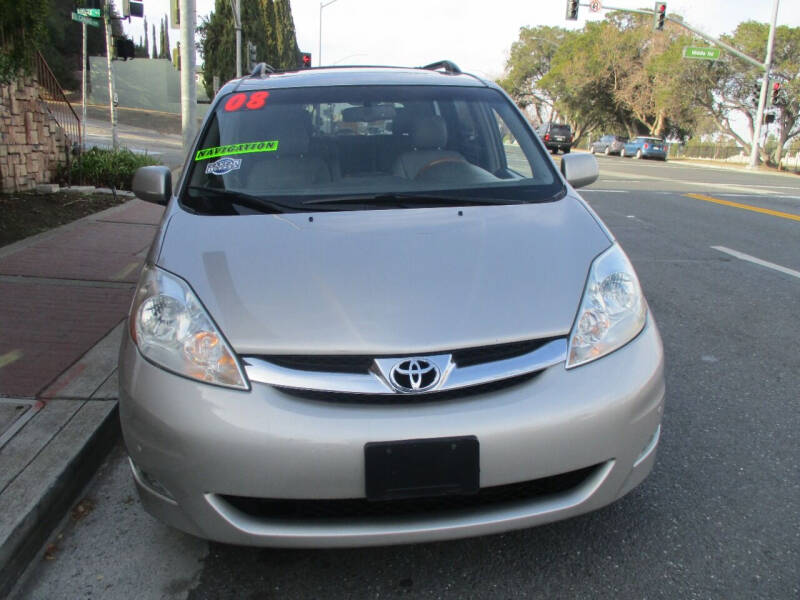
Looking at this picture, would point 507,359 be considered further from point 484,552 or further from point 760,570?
point 760,570

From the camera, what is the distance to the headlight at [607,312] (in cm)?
215

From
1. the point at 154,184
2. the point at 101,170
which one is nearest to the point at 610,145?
the point at 101,170

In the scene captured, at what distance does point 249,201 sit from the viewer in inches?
111

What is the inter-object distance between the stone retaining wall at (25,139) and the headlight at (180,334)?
7099 mm

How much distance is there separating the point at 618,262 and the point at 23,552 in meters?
2.26

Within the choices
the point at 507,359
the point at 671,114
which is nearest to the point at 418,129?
the point at 507,359

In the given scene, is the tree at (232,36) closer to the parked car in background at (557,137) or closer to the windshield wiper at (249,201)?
the parked car in background at (557,137)

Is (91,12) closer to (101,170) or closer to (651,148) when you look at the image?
(101,170)

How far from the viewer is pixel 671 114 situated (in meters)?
48.6

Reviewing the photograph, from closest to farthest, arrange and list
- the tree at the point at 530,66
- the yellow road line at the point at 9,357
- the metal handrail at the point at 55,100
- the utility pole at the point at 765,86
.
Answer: the yellow road line at the point at 9,357 → the metal handrail at the point at 55,100 → the utility pole at the point at 765,86 → the tree at the point at 530,66

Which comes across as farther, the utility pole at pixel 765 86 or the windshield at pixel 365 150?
the utility pole at pixel 765 86

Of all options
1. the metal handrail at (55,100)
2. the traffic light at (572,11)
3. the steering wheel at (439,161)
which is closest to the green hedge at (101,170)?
the metal handrail at (55,100)

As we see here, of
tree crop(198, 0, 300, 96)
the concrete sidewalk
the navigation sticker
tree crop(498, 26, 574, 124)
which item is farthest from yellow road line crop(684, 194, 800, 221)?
tree crop(498, 26, 574, 124)

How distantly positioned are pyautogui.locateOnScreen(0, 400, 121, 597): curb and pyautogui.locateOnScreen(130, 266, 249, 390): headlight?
74 cm
